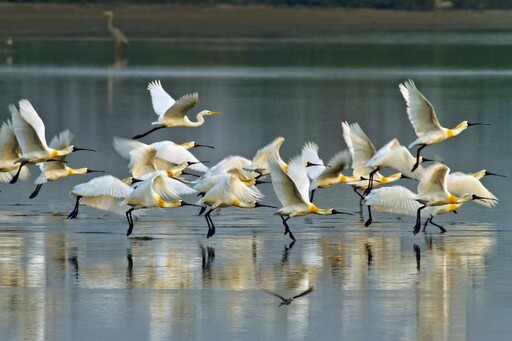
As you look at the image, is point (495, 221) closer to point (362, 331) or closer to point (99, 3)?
point (362, 331)

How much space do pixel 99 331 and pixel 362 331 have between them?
1.92 meters

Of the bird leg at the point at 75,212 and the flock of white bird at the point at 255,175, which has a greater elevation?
the flock of white bird at the point at 255,175

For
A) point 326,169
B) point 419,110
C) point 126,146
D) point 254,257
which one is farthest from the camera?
Answer: point 126,146

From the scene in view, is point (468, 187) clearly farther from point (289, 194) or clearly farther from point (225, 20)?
point (225, 20)

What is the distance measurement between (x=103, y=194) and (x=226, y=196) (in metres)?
1.31

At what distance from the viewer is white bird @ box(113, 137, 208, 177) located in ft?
58.0

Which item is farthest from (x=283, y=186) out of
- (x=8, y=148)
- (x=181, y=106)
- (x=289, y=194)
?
(x=181, y=106)

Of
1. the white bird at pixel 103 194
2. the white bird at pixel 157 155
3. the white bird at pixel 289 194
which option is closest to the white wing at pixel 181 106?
the white bird at pixel 157 155

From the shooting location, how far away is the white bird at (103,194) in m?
15.9

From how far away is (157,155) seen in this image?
1844cm

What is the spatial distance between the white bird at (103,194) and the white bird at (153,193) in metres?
0.20

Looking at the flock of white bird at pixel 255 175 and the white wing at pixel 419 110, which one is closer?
the flock of white bird at pixel 255 175

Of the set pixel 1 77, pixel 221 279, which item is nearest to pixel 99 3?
pixel 1 77

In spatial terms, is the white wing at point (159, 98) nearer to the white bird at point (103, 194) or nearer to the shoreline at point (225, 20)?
the white bird at point (103, 194)
